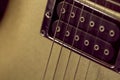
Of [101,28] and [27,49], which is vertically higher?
[101,28]

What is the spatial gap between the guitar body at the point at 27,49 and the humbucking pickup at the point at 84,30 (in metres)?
0.02

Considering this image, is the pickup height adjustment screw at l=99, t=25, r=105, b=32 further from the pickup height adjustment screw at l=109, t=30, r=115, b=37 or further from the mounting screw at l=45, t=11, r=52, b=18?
the mounting screw at l=45, t=11, r=52, b=18

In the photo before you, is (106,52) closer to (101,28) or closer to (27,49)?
(101,28)

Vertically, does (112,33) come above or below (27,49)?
above

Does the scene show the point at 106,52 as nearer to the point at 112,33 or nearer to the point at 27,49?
the point at 112,33

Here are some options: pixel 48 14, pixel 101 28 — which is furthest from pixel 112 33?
pixel 48 14

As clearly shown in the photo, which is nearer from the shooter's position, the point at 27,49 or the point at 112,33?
the point at 112,33

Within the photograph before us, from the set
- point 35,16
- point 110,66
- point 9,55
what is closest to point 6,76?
point 9,55

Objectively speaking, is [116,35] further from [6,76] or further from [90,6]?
[6,76]

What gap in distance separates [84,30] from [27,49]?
0.52ft

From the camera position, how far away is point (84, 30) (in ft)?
2.33

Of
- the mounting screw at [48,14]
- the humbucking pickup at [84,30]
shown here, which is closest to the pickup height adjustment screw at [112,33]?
the humbucking pickup at [84,30]

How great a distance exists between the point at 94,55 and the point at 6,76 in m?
0.25

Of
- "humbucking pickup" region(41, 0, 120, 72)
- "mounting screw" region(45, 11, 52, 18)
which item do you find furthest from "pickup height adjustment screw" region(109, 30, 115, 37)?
"mounting screw" region(45, 11, 52, 18)
